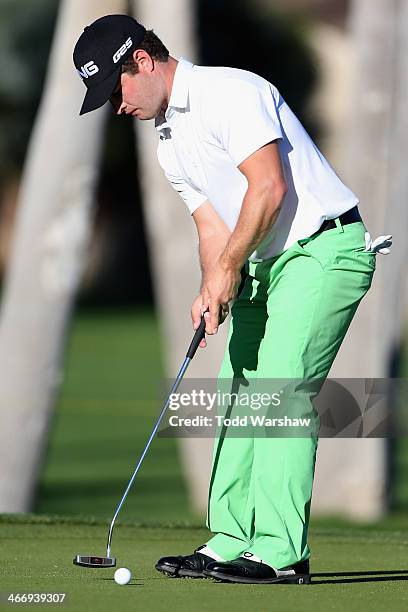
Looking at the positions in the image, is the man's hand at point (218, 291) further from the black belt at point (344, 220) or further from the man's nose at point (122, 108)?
the man's nose at point (122, 108)

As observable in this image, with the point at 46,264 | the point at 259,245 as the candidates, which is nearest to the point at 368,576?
the point at 259,245

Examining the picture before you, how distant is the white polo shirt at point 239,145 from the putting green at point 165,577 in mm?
1255

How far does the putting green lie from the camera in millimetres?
4898

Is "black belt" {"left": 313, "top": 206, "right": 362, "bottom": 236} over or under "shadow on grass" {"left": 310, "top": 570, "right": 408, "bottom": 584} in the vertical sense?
over

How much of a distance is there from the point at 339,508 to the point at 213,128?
976cm

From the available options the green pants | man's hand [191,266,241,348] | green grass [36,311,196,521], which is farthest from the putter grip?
green grass [36,311,196,521]

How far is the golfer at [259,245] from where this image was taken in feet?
17.7

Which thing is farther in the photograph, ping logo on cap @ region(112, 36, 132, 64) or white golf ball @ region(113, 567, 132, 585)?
ping logo on cap @ region(112, 36, 132, 64)

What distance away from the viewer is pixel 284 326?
5508 mm

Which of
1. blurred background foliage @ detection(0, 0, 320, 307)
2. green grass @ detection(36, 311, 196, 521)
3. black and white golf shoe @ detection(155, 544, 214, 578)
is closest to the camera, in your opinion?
black and white golf shoe @ detection(155, 544, 214, 578)

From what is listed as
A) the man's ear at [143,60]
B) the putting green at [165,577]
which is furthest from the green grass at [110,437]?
the man's ear at [143,60]

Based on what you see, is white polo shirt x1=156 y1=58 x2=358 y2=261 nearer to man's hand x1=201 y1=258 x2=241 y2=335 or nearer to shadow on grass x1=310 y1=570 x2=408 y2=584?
man's hand x1=201 y1=258 x2=241 y2=335

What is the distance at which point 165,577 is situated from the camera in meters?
5.54

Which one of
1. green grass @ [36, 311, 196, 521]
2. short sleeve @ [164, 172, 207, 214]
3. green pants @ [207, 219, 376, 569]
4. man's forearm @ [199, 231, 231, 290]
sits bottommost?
green grass @ [36, 311, 196, 521]
